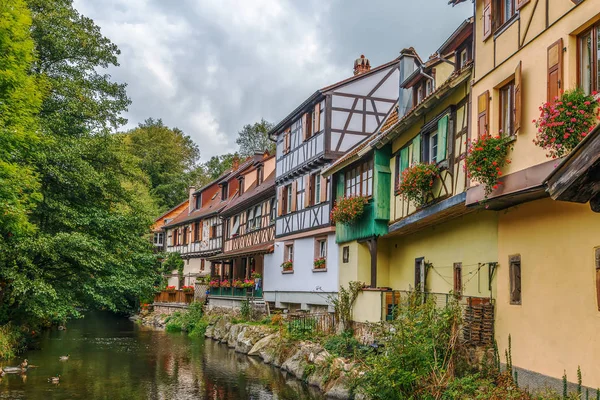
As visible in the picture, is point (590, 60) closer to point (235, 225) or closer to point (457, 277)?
Answer: point (457, 277)

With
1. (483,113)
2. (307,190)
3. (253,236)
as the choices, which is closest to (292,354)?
(307,190)

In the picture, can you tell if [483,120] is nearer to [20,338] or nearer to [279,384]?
[279,384]

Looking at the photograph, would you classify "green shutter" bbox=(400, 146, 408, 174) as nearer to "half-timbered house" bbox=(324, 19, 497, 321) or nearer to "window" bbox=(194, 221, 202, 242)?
"half-timbered house" bbox=(324, 19, 497, 321)

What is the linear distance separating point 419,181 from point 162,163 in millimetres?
49773

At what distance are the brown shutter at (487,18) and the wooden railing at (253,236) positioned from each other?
17.6 metres

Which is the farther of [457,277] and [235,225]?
[235,225]

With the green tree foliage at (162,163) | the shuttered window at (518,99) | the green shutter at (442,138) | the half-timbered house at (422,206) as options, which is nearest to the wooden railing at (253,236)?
the half-timbered house at (422,206)

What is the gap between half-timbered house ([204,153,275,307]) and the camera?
27.8 m

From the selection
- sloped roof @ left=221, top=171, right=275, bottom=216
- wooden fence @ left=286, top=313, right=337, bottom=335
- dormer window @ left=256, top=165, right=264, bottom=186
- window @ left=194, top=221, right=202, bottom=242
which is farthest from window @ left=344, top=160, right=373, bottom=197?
window @ left=194, top=221, right=202, bottom=242

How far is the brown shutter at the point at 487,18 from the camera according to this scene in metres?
10.6

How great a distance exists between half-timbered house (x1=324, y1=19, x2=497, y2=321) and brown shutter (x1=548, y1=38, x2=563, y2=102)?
303 cm

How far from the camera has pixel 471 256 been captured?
504 inches

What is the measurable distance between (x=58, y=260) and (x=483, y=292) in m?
14.6

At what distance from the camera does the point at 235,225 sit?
33.4 metres
